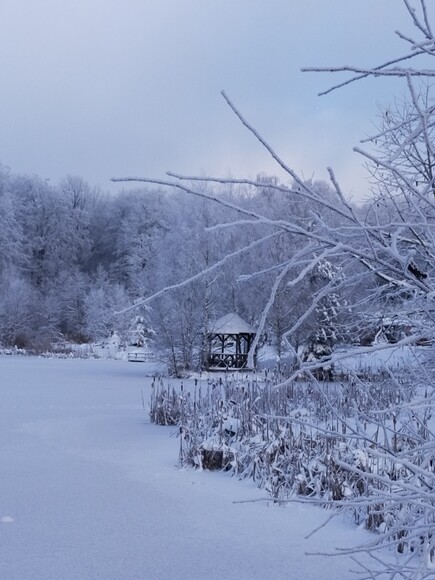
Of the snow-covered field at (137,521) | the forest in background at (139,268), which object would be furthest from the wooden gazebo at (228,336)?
the snow-covered field at (137,521)

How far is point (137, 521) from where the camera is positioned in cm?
488

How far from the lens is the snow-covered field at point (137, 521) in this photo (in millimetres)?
3986

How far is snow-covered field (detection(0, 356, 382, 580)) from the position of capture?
3.99 metres

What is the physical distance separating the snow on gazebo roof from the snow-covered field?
44.7 ft

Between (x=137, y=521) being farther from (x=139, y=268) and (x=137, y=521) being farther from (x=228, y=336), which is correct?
(x=139, y=268)

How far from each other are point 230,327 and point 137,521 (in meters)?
17.8

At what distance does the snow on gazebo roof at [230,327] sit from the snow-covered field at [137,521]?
1364 cm

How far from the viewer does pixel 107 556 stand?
4.14 metres

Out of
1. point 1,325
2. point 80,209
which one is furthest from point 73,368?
point 80,209

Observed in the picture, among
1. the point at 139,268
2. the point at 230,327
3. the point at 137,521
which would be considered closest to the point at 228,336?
the point at 230,327

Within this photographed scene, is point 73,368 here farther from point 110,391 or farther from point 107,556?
point 107,556

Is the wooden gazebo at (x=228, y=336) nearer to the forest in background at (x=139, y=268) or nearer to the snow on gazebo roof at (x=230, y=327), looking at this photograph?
the snow on gazebo roof at (x=230, y=327)

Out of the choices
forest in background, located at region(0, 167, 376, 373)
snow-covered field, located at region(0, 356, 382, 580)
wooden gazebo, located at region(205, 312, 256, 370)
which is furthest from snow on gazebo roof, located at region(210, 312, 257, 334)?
snow-covered field, located at region(0, 356, 382, 580)

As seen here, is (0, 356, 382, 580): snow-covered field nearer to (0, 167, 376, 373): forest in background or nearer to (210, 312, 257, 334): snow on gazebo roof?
(0, 167, 376, 373): forest in background
